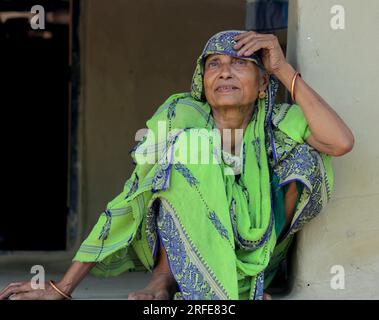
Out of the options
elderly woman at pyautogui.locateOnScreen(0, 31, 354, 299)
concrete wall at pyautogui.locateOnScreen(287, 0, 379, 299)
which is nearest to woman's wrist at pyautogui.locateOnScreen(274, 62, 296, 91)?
elderly woman at pyautogui.locateOnScreen(0, 31, 354, 299)

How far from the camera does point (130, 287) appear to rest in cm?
382

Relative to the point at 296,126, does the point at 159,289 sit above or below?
below

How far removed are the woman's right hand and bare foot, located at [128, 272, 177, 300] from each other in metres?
0.28

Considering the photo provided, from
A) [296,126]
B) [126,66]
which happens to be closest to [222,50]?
[296,126]

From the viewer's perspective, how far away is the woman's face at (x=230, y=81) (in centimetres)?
348

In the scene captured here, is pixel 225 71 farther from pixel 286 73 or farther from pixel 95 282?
pixel 95 282

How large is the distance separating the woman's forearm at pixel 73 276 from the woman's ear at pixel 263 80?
94cm

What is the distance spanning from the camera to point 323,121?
337 centimetres

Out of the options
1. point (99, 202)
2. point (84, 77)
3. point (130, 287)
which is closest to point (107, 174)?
point (99, 202)

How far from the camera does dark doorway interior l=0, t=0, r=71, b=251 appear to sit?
535 centimetres

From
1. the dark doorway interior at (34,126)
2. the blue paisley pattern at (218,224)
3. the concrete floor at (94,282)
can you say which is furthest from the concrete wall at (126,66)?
the blue paisley pattern at (218,224)

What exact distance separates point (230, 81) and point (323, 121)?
1.25ft
